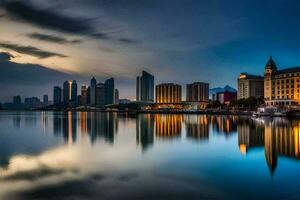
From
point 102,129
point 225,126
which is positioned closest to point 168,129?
point 102,129

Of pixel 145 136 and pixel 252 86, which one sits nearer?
pixel 145 136

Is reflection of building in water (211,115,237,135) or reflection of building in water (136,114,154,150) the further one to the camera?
reflection of building in water (211,115,237,135)

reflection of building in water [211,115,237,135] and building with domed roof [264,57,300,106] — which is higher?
building with domed roof [264,57,300,106]

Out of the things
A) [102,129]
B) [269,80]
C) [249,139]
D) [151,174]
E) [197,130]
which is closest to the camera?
[151,174]

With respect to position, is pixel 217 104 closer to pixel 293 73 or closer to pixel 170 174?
pixel 293 73

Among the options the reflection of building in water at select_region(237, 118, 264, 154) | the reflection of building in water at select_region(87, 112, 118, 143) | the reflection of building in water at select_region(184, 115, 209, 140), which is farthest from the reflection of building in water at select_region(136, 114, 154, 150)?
the reflection of building in water at select_region(237, 118, 264, 154)

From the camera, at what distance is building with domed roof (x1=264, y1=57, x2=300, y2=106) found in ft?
384

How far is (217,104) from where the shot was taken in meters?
188

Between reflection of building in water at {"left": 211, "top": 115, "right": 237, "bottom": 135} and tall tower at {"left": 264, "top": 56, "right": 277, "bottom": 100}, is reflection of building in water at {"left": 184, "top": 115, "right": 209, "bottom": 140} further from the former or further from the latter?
tall tower at {"left": 264, "top": 56, "right": 277, "bottom": 100}

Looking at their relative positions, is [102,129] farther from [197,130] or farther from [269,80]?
[269,80]

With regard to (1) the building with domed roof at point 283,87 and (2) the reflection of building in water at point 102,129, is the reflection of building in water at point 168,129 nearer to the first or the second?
(2) the reflection of building in water at point 102,129

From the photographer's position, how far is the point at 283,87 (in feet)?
403

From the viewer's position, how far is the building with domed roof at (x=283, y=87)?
11700 cm

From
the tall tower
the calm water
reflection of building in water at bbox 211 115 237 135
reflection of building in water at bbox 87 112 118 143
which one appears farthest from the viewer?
the tall tower
